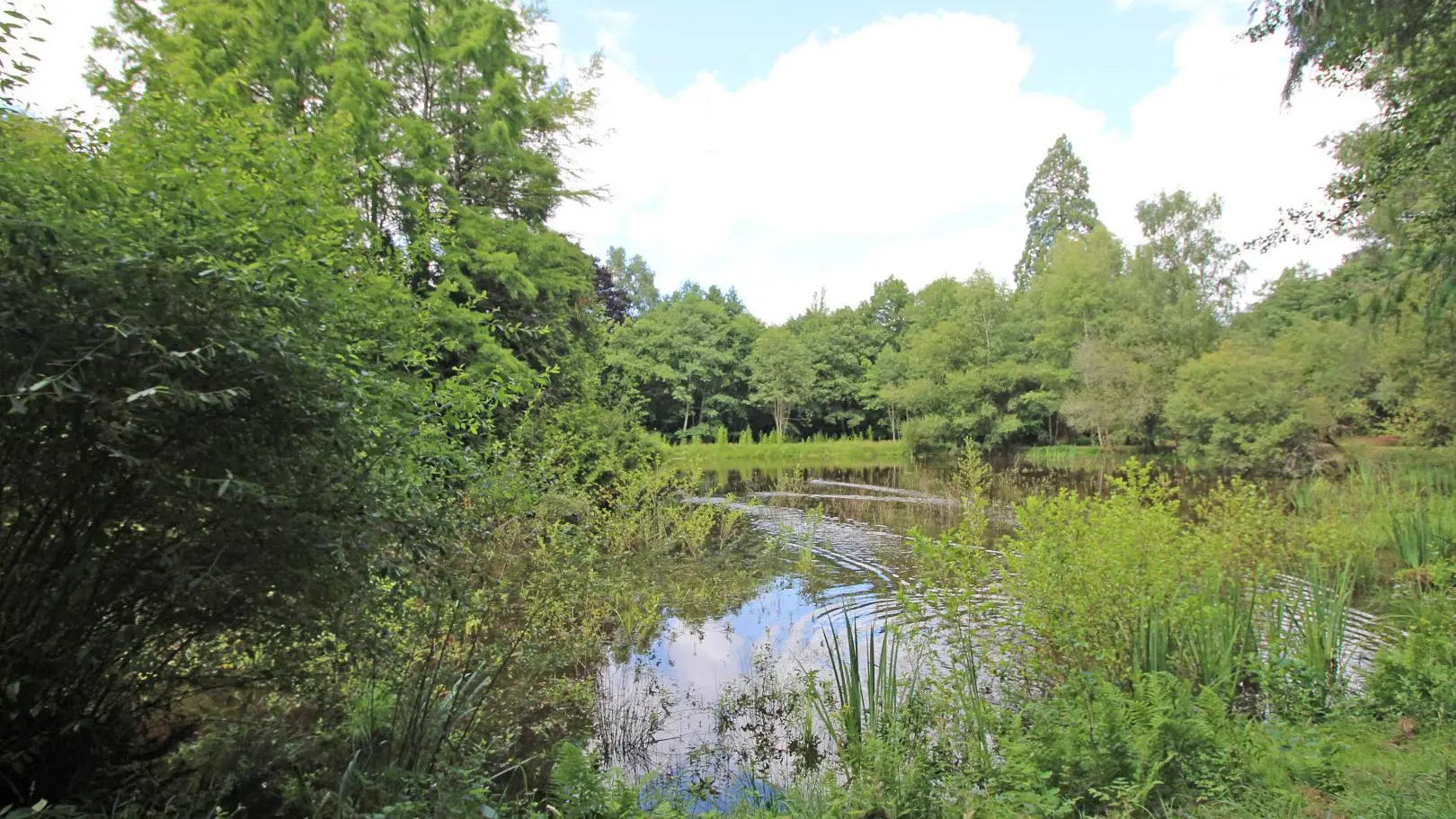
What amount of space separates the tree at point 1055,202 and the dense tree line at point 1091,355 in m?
0.11

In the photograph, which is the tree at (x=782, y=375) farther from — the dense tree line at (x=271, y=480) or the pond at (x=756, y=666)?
the dense tree line at (x=271, y=480)

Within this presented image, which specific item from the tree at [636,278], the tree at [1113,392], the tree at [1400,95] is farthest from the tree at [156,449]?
the tree at [636,278]

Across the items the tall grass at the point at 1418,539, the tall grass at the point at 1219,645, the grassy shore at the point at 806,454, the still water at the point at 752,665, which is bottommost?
the still water at the point at 752,665

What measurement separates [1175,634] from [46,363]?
6128mm

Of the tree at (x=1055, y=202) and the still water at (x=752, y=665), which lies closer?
the still water at (x=752, y=665)

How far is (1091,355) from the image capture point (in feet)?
88.5

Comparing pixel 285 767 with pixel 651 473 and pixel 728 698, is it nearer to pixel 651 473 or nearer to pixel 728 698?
pixel 728 698

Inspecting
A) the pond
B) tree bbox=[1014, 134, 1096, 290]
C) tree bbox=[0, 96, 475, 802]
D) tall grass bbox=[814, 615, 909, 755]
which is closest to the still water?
the pond

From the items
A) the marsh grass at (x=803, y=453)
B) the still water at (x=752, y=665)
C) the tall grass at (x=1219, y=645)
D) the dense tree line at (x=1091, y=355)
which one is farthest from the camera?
the marsh grass at (x=803, y=453)

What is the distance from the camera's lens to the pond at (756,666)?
4.59 metres

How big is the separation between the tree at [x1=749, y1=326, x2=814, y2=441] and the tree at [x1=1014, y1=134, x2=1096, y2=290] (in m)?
16.3

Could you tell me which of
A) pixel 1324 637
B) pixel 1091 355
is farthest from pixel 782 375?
pixel 1324 637

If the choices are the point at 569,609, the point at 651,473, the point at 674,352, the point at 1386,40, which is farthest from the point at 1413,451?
the point at 674,352

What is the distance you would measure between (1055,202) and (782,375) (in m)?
21.5
